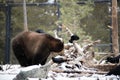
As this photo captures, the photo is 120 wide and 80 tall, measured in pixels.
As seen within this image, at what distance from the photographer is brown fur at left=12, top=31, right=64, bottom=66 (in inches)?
200

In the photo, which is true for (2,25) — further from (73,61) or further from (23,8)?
(73,61)

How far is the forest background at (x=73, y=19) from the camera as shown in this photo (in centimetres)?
1037

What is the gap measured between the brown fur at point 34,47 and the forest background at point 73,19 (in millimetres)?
4822

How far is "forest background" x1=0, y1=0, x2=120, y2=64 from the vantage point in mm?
10373

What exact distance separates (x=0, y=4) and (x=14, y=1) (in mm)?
565

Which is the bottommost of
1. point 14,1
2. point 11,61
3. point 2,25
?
point 11,61

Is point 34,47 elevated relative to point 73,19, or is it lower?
elevated

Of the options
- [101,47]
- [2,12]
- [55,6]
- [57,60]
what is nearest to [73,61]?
[57,60]

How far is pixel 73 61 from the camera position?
18.3 ft

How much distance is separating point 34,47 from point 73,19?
516 cm

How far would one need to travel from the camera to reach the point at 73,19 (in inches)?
403

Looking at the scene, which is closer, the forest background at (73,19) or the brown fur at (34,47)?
the brown fur at (34,47)

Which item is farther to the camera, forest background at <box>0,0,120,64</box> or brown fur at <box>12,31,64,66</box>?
forest background at <box>0,0,120,64</box>

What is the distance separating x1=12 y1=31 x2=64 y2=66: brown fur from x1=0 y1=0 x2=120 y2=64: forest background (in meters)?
4.82
